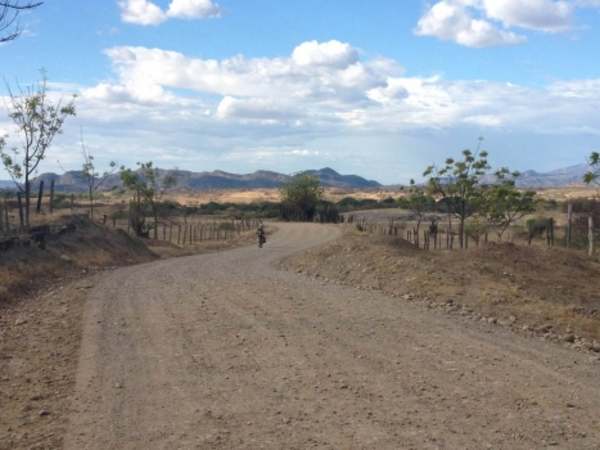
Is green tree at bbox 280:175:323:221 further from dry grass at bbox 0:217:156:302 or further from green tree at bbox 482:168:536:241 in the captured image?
green tree at bbox 482:168:536:241

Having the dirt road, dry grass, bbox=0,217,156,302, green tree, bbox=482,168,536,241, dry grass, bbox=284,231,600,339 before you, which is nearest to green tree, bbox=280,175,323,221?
dry grass, bbox=0,217,156,302

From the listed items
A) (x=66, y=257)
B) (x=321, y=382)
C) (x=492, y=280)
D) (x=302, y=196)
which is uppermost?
(x=302, y=196)

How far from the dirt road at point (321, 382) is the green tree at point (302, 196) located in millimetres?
74163

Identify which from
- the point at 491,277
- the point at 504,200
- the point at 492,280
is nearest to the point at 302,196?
the point at 504,200

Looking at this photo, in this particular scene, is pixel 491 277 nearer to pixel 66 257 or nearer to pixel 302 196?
pixel 66 257

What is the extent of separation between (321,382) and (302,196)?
80451 millimetres

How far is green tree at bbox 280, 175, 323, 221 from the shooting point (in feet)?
292

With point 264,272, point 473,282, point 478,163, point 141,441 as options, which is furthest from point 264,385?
point 478,163

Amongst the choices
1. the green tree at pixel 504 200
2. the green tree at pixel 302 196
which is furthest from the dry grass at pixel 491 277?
the green tree at pixel 302 196

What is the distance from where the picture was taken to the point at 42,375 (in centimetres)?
966

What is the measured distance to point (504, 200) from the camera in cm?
3338

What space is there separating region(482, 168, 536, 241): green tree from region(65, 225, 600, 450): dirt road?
19888 millimetres

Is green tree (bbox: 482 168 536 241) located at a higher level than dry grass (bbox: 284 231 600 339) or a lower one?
higher

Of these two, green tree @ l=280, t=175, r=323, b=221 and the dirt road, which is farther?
green tree @ l=280, t=175, r=323, b=221
